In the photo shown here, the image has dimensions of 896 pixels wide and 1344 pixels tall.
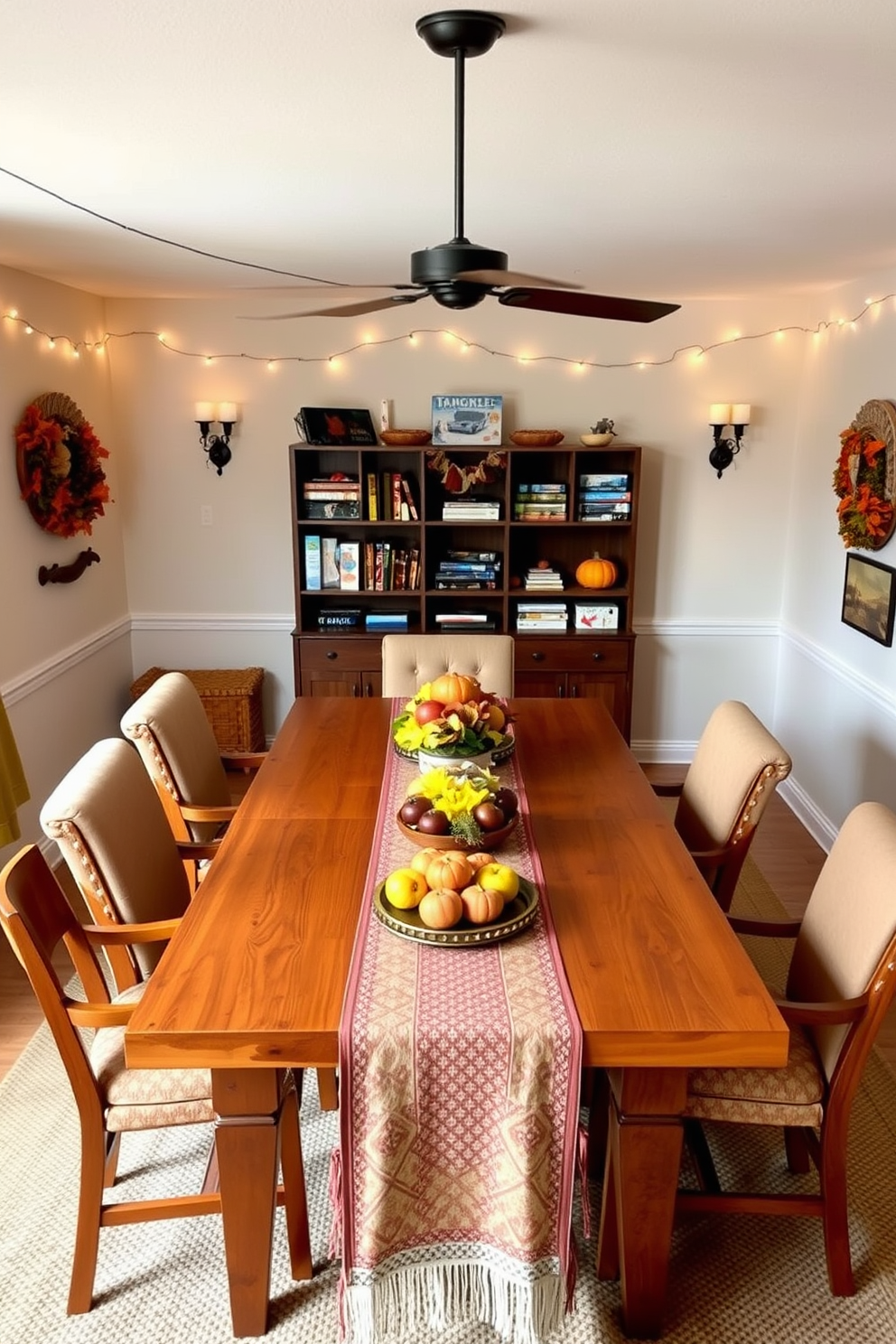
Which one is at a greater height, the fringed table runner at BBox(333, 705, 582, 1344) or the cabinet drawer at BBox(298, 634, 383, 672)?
the cabinet drawer at BBox(298, 634, 383, 672)

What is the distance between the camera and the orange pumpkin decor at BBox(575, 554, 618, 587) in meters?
4.73

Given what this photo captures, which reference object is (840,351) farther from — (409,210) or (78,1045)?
(78,1045)

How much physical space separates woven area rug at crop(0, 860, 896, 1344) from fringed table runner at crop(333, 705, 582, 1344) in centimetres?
29

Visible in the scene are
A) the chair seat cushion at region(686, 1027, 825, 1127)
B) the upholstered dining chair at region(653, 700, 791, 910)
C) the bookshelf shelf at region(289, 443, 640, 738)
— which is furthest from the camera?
the bookshelf shelf at region(289, 443, 640, 738)

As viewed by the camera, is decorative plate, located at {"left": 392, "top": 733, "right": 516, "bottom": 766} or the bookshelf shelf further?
the bookshelf shelf

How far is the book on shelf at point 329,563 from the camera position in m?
4.76

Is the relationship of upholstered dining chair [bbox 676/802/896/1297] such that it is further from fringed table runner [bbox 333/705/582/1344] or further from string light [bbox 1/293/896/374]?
string light [bbox 1/293/896/374]

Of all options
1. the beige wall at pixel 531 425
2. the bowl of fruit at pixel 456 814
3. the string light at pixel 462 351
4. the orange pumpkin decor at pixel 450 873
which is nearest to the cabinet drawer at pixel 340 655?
the beige wall at pixel 531 425

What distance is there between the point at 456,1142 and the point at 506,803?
75 cm

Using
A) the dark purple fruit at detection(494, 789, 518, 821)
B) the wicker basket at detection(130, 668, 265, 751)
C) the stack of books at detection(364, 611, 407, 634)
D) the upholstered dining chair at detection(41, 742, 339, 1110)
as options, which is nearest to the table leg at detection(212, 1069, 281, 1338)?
the upholstered dining chair at detection(41, 742, 339, 1110)

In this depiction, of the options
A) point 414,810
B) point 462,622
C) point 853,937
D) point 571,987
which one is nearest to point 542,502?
point 462,622

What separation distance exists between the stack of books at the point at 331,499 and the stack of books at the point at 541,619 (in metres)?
0.94

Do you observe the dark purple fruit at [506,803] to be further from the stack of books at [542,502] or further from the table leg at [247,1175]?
the stack of books at [542,502]

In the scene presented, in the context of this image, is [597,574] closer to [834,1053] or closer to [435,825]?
[435,825]
